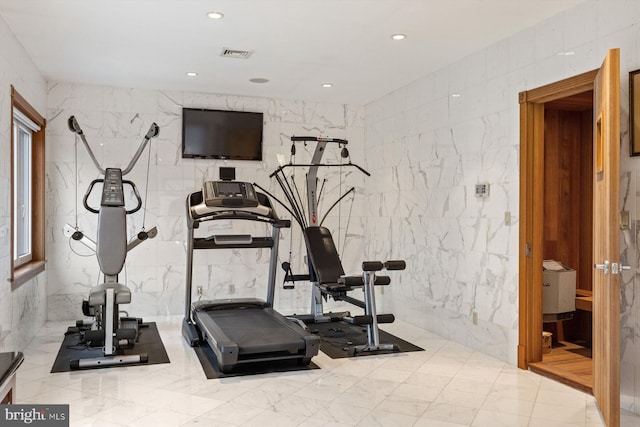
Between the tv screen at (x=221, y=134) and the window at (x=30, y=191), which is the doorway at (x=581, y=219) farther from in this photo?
the window at (x=30, y=191)

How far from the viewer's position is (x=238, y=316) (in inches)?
212

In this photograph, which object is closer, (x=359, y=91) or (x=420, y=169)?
(x=420, y=169)

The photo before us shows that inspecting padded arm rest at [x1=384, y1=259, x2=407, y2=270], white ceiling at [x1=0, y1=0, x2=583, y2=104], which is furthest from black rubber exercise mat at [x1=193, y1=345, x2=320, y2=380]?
white ceiling at [x1=0, y1=0, x2=583, y2=104]

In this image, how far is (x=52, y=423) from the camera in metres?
1.92

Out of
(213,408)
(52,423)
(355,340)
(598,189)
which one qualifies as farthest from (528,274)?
(52,423)

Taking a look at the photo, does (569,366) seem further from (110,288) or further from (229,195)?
(110,288)

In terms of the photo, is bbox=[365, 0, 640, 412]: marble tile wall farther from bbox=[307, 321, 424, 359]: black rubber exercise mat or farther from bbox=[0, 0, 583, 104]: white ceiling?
bbox=[307, 321, 424, 359]: black rubber exercise mat

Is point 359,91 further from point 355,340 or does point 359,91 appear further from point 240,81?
point 355,340

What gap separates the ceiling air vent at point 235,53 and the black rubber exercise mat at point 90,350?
2839 millimetres

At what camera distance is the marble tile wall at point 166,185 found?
6484mm

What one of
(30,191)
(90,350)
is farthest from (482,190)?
(30,191)

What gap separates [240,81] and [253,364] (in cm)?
333

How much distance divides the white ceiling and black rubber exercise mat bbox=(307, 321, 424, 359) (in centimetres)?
277

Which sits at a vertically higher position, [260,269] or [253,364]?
[260,269]
